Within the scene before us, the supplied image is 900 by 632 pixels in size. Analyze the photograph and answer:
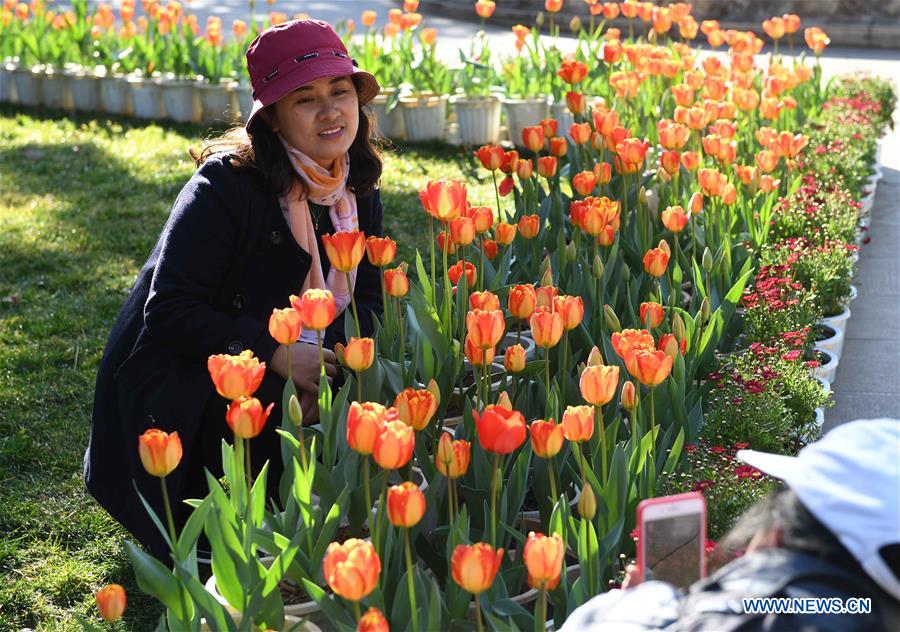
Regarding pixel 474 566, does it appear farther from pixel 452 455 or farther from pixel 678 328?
pixel 678 328

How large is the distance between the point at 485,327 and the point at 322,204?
1.04 metres

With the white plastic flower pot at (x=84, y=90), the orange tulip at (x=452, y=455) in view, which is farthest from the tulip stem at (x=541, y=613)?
the white plastic flower pot at (x=84, y=90)

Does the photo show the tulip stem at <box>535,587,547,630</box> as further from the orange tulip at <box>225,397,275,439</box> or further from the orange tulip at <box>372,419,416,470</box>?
the orange tulip at <box>225,397,275,439</box>

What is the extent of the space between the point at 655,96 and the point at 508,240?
268 centimetres

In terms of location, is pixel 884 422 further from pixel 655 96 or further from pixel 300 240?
pixel 655 96

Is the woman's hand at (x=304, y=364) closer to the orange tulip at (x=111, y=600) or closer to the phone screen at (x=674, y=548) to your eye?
the orange tulip at (x=111, y=600)

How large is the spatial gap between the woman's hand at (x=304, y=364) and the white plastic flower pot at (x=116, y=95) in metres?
5.55

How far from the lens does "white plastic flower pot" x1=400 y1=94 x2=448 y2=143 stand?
6.96m

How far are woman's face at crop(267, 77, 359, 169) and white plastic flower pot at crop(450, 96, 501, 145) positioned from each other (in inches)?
154

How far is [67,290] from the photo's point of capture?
4.93 meters

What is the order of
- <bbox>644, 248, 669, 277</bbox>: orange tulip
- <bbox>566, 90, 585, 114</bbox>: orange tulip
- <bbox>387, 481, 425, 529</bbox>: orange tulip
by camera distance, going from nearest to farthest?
<bbox>387, 481, 425, 529</bbox>: orange tulip
<bbox>644, 248, 669, 277</bbox>: orange tulip
<bbox>566, 90, 585, 114</bbox>: orange tulip

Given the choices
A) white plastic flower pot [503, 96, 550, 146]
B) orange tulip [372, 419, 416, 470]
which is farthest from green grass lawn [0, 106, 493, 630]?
orange tulip [372, 419, 416, 470]

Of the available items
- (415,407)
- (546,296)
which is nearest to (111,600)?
(415,407)

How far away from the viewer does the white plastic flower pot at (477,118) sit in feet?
22.7
